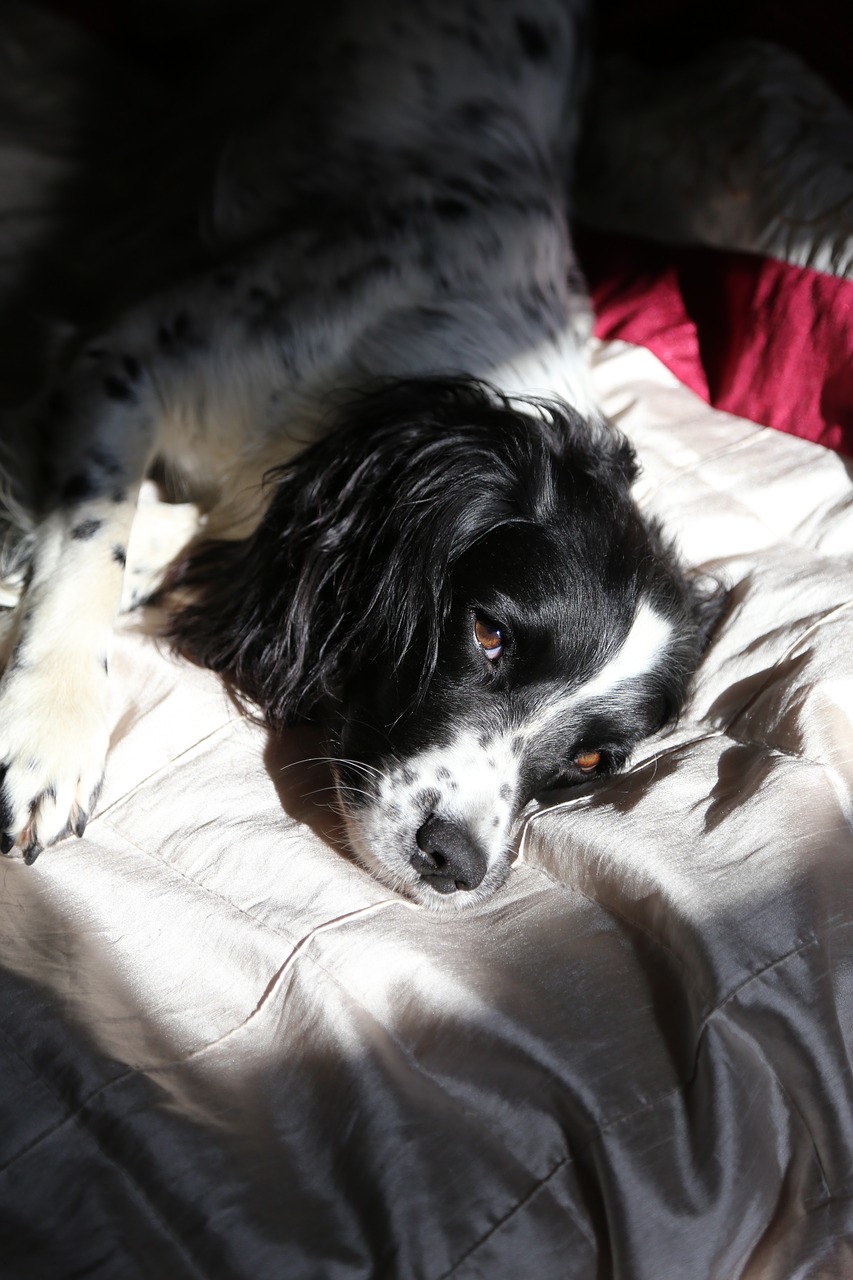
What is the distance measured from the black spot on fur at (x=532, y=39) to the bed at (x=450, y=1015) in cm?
171

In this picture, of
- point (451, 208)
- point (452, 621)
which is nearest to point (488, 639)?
point (452, 621)

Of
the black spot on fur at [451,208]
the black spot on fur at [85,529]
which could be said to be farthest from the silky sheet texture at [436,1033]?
the black spot on fur at [451,208]

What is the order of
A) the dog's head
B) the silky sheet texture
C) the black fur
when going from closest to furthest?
the silky sheet texture → the dog's head → the black fur

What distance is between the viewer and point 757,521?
2436 millimetres

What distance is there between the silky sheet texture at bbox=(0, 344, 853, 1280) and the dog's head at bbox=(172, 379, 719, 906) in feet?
0.36

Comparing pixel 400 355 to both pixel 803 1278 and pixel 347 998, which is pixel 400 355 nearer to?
pixel 347 998

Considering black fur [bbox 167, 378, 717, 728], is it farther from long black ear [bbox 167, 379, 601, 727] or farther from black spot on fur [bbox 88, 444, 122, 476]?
black spot on fur [bbox 88, 444, 122, 476]

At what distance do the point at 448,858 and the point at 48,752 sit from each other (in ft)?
2.10

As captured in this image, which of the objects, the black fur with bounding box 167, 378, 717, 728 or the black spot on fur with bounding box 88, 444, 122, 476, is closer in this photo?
the black fur with bounding box 167, 378, 717, 728

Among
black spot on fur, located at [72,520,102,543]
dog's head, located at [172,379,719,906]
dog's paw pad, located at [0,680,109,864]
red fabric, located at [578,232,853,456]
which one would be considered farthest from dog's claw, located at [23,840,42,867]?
red fabric, located at [578,232,853,456]

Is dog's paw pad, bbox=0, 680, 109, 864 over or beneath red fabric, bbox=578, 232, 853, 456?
beneath

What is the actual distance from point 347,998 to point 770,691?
94 centimetres

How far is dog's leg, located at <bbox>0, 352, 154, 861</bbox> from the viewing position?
1775 mm

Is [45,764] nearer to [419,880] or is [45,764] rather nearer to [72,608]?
[72,608]
